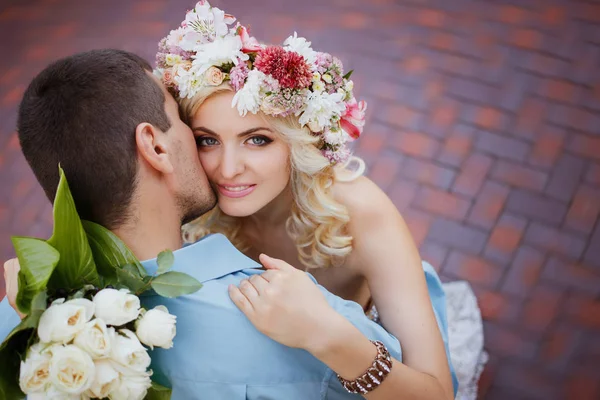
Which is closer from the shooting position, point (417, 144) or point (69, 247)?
point (69, 247)

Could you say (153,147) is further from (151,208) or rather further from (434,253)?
(434,253)

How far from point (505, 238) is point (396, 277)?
1.99 m

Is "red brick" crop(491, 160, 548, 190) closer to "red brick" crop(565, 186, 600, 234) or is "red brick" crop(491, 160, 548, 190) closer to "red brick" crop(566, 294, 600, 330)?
"red brick" crop(565, 186, 600, 234)

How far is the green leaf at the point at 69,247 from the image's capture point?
173 cm

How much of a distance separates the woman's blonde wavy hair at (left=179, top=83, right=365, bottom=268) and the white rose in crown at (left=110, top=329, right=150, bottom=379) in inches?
43.7

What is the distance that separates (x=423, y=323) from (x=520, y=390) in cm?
154

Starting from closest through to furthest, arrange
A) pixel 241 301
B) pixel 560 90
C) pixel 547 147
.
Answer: pixel 241 301 → pixel 547 147 → pixel 560 90

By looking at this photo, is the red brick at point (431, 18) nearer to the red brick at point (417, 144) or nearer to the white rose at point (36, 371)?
the red brick at point (417, 144)

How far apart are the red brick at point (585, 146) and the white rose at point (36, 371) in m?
4.22

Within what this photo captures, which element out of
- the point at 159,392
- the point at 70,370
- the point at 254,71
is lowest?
the point at 159,392


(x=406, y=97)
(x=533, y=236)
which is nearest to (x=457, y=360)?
(x=533, y=236)

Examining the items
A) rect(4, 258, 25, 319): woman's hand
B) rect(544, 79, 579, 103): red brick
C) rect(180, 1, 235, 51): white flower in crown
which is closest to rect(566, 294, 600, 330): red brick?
rect(544, 79, 579, 103): red brick

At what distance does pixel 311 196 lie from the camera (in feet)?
9.46

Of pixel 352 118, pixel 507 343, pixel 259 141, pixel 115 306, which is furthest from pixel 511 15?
pixel 115 306
